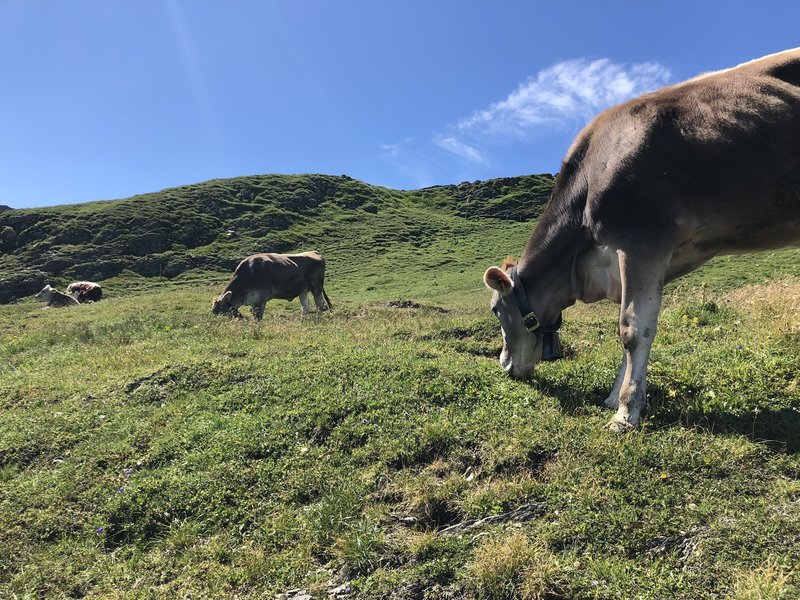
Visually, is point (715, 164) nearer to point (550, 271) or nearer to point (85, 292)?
point (550, 271)

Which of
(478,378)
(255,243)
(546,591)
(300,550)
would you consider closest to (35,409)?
(300,550)

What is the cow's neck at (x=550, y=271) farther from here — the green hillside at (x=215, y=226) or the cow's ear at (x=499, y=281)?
the green hillside at (x=215, y=226)

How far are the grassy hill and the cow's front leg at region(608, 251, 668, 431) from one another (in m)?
0.33

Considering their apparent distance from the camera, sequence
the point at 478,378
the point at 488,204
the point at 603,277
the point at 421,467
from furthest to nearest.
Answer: the point at 488,204 → the point at 478,378 → the point at 603,277 → the point at 421,467

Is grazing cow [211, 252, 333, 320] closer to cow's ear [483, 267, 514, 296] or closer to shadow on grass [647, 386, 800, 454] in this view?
cow's ear [483, 267, 514, 296]

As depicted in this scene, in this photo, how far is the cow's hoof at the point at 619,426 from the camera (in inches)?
195

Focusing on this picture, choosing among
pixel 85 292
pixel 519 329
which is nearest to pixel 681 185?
pixel 519 329

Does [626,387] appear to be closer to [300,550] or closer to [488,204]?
[300,550]

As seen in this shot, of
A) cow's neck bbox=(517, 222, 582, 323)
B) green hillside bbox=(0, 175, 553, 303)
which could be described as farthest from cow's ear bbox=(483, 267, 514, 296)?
green hillside bbox=(0, 175, 553, 303)

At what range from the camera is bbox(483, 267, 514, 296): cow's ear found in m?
6.61

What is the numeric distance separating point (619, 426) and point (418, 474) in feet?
6.40

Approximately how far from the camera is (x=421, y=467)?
5145mm

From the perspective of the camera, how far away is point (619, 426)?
16.4 ft

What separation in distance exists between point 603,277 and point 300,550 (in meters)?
4.12
